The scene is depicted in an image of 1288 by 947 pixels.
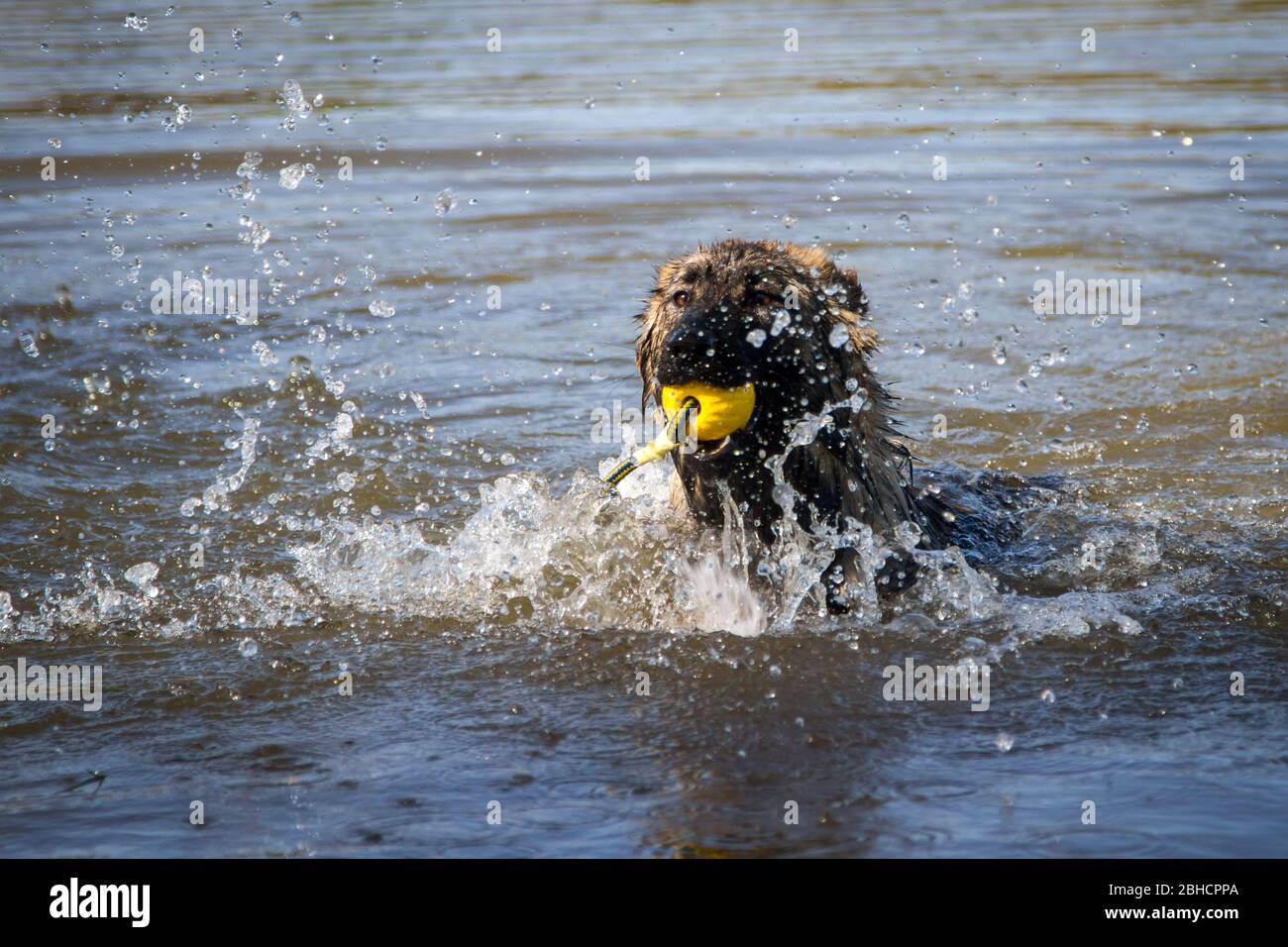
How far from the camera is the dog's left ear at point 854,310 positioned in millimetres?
5445

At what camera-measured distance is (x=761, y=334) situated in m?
5.03

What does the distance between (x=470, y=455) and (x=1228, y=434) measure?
13.6 ft

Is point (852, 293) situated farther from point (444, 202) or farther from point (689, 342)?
point (444, 202)

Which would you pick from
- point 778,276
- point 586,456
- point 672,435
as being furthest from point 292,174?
point 672,435

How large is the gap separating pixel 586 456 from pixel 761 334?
2.90 m

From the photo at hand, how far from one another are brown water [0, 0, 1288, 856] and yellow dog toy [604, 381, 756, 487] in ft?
1.91

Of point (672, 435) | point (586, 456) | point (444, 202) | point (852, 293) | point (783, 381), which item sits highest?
point (444, 202)

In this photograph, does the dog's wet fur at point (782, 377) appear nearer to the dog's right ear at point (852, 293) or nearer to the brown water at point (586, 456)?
the dog's right ear at point (852, 293)

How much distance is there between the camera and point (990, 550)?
6.14 meters

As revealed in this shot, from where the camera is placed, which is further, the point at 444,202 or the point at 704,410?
the point at 444,202

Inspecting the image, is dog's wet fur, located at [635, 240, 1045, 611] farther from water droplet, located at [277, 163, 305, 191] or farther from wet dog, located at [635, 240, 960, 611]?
water droplet, located at [277, 163, 305, 191]

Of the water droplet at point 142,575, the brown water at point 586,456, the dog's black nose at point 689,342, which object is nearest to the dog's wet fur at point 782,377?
the dog's black nose at point 689,342
